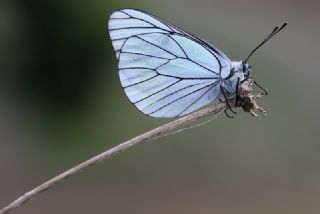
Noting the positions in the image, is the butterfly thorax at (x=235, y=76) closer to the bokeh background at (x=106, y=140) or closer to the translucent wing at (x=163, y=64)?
the translucent wing at (x=163, y=64)

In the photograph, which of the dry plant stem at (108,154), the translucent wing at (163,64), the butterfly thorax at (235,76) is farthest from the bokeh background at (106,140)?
the dry plant stem at (108,154)

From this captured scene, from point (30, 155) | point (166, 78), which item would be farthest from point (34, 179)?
point (166, 78)

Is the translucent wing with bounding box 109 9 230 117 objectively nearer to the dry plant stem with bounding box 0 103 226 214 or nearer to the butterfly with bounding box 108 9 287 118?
the butterfly with bounding box 108 9 287 118

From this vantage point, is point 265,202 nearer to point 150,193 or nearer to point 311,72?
point 150,193

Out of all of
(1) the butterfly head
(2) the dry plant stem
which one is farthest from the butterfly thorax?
(2) the dry plant stem

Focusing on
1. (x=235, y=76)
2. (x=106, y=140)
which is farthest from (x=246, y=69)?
(x=106, y=140)

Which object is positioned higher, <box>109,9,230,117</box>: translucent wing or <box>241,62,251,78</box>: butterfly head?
<box>109,9,230,117</box>: translucent wing

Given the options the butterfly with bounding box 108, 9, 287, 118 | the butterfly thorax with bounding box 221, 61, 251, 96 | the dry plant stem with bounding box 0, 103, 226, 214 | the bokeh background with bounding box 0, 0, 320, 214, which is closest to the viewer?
the dry plant stem with bounding box 0, 103, 226, 214
